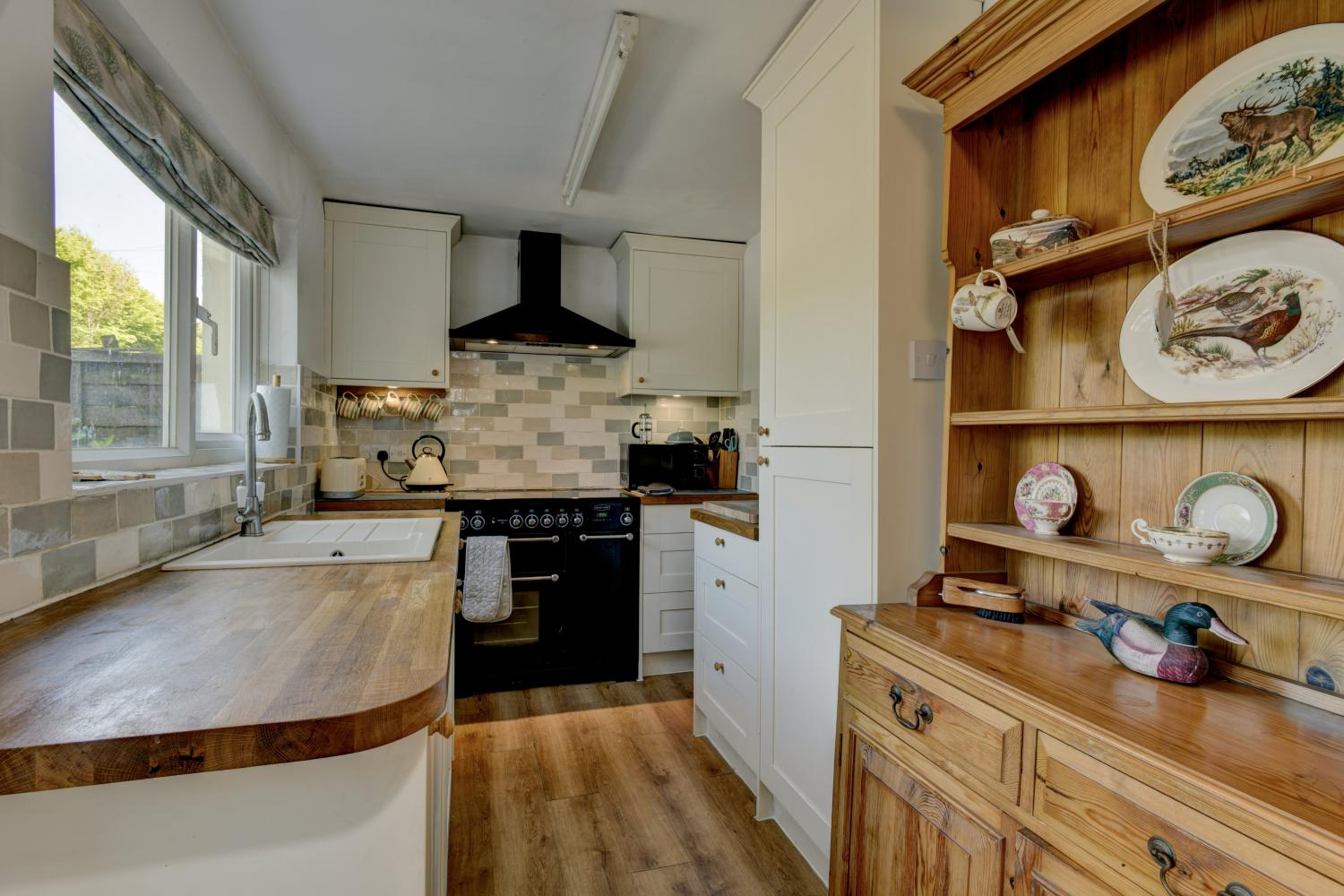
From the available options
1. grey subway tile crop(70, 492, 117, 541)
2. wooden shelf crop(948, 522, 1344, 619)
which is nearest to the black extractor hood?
grey subway tile crop(70, 492, 117, 541)

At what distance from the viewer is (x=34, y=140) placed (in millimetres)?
1047

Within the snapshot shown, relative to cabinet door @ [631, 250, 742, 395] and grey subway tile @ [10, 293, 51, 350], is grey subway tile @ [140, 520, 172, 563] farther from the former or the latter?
cabinet door @ [631, 250, 742, 395]

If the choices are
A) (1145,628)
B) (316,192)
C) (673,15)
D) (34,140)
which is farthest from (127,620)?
(316,192)

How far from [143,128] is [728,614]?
84.4 inches

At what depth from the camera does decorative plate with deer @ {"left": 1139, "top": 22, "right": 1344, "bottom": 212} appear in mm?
904

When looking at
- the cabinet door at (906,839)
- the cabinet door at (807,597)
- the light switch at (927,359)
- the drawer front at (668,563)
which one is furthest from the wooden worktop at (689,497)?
the cabinet door at (906,839)

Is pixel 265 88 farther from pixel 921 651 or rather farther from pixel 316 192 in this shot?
pixel 921 651

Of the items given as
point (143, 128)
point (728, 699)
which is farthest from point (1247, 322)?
point (143, 128)

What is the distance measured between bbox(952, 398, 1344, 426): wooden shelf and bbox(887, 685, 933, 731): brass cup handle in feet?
1.87

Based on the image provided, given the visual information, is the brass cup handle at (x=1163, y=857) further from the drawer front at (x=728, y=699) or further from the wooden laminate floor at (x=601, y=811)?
the drawer front at (x=728, y=699)

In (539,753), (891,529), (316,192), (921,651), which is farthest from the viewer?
(316,192)

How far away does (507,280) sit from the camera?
143 inches

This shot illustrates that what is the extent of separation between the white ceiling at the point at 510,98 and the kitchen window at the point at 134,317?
613 millimetres

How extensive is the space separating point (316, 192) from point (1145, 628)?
340 cm
